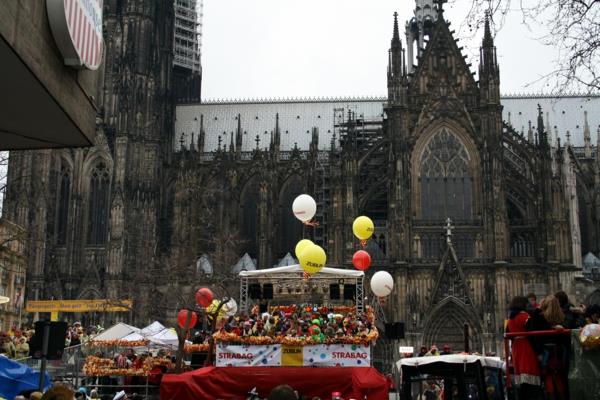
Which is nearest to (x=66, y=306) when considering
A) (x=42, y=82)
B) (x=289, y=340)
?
(x=289, y=340)

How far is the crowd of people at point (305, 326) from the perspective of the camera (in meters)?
17.5

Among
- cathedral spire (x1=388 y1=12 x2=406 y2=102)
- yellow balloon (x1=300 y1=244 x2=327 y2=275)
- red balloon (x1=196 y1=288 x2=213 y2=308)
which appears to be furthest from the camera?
cathedral spire (x1=388 y1=12 x2=406 y2=102)

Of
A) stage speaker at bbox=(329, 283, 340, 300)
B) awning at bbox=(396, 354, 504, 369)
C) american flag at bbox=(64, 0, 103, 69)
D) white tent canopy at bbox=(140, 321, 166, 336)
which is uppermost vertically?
american flag at bbox=(64, 0, 103, 69)

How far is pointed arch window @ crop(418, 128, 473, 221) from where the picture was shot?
143 feet

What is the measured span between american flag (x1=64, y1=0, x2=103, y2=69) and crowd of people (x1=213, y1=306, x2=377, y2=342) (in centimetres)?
1063

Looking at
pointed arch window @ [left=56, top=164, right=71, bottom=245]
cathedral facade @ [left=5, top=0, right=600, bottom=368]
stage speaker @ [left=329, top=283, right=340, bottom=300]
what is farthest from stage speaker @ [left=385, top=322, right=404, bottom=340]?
pointed arch window @ [left=56, top=164, right=71, bottom=245]

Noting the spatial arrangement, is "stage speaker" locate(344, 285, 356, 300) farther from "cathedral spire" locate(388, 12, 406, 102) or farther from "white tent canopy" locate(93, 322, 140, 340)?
"cathedral spire" locate(388, 12, 406, 102)

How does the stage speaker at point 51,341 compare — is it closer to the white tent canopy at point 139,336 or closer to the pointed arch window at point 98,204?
the white tent canopy at point 139,336

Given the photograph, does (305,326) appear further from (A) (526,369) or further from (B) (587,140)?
(B) (587,140)

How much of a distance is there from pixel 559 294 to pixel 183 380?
26.6 feet

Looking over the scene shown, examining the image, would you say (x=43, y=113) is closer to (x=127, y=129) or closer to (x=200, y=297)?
(x=200, y=297)

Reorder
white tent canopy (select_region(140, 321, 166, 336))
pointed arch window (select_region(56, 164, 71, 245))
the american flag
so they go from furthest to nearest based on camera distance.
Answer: pointed arch window (select_region(56, 164, 71, 245))
white tent canopy (select_region(140, 321, 166, 336))
the american flag

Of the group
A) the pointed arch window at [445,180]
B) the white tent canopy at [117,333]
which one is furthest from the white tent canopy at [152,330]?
the pointed arch window at [445,180]

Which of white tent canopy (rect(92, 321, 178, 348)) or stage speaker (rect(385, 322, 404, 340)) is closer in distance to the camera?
stage speaker (rect(385, 322, 404, 340))
